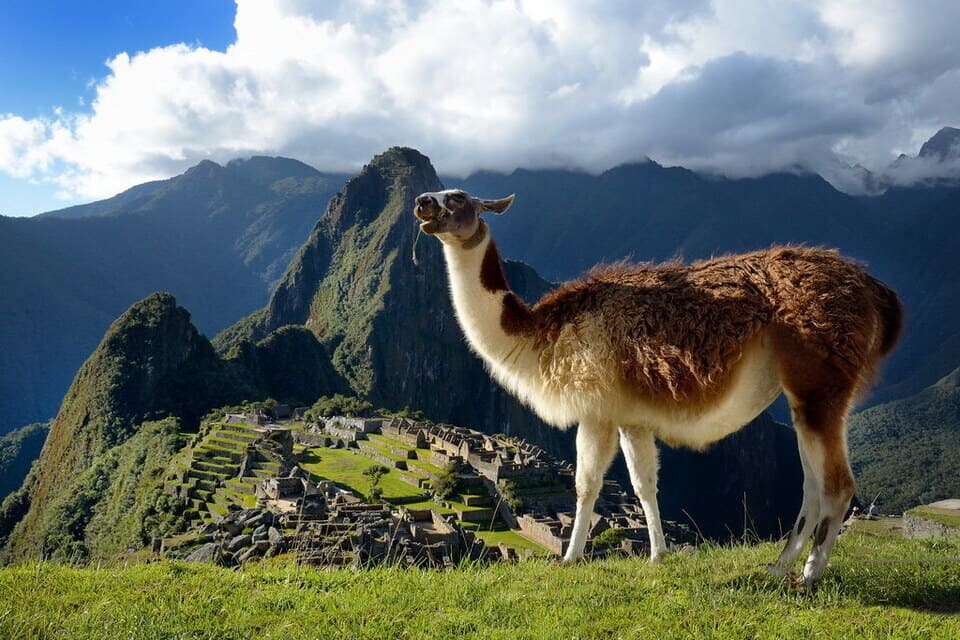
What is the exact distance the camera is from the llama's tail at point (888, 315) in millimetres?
3523

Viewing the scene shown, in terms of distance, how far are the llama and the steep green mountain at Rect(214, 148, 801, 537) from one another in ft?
264

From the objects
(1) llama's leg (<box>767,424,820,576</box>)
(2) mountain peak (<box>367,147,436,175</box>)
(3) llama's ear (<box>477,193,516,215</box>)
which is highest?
(2) mountain peak (<box>367,147,436,175</box>)

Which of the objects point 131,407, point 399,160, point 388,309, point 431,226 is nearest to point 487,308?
point 431,226

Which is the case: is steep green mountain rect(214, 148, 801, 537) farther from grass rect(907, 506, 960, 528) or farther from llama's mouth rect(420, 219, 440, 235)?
llama's mouth rect(420, 219, 440, 235)

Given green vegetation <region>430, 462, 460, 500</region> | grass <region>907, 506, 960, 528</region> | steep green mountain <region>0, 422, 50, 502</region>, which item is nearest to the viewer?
grass <region>907, 506, 960, 528</region>

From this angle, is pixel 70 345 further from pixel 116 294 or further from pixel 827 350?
pixel 827 350

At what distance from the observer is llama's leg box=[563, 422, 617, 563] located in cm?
364

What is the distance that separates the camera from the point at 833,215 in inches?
7200

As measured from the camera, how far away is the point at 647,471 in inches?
152

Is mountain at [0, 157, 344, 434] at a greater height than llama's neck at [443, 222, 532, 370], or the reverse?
mountain at [0, 157, 344, 434]

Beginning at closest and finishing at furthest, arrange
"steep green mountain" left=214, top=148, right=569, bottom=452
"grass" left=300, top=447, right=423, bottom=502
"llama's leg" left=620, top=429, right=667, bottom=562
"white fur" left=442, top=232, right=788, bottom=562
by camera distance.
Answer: "white fur" left=442, top=232, right=788, bottom=562
"llama's leg" left=620, top=429, right=667, bottom=562
"grass" left=300, top=447, right=423, bottom=502
"steep green mountain" left=214, top=148, right=569, bottom=452

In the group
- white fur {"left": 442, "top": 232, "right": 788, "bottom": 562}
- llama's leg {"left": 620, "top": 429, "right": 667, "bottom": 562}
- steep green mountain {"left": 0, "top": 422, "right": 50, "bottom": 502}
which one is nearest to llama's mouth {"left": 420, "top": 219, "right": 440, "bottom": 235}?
white fur {"left": 442, "top": 232, "right": 788, "bottom": 562}

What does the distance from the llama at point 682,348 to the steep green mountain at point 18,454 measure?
85.6 metres

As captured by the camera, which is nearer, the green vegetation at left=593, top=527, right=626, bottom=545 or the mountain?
the green vegetation at left=593, top=527, right=626, bottom=545
